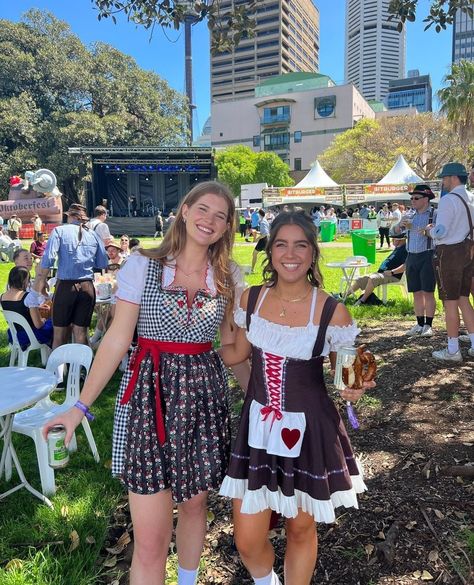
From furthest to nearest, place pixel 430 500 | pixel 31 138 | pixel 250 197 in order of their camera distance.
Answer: pixel 31 138
pixel 250 197
pixel 430 500

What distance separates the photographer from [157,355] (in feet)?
5.86

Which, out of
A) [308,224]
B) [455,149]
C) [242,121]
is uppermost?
[242,121]

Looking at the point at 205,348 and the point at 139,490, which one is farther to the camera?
the point at 205,348

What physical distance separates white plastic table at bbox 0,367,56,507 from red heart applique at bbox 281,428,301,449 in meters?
1.54

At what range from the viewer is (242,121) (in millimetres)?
83250

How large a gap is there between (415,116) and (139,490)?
150 feet

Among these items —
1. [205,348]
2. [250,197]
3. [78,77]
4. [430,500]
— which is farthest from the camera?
[78,77]

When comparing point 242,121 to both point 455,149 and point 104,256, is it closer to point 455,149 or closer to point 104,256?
point 455,149

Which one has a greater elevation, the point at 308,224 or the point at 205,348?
the point at 308,224

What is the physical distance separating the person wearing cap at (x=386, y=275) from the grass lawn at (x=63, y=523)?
17.4 ft

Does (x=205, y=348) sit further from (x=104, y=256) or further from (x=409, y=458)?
(x=104, y=256)

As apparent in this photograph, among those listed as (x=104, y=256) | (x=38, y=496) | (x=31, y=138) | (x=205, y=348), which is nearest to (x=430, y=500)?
(x=205, y=348)

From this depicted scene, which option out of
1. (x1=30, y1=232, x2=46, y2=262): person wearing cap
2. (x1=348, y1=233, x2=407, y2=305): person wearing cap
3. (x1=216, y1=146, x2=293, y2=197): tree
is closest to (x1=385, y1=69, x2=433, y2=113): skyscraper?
(x1=216, y1=146, x2=293, y2=197): tree

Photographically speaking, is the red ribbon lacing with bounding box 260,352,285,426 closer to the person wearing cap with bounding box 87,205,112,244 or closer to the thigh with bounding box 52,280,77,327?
the thigh with bounding box 52,280,77,327
